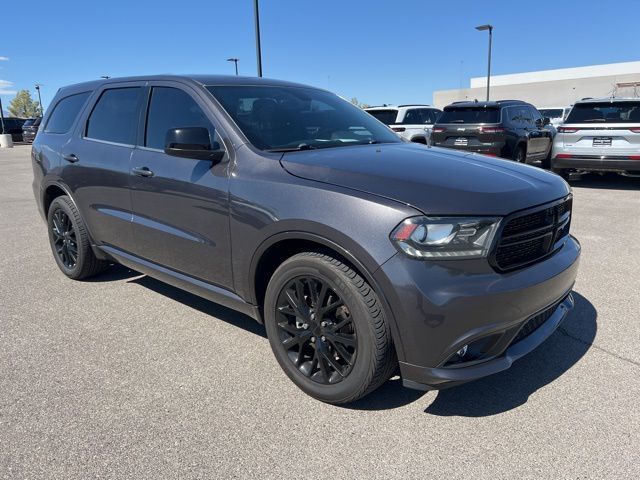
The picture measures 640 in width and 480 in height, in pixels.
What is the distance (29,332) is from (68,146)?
1.69m

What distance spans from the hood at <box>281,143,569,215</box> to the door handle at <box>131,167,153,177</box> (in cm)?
114

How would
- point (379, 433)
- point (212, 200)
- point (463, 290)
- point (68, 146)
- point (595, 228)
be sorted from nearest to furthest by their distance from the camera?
point (463, 290) < point (379, 433) < point (212, 200) < point (68, 146) < point (595, 228)

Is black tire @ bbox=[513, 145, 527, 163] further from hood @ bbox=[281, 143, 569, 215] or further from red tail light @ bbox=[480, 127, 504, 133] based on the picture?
hood @ bbox=[281, 143, 569, 215]

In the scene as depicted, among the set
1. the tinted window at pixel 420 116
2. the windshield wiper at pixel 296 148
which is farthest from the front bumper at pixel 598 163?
the windshield wiper at pixel 296 148

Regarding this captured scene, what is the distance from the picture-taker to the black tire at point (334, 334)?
2475 millimetres

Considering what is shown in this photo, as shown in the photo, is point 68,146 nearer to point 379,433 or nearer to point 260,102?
point 260,102

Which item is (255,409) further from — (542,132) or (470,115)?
(542,132)

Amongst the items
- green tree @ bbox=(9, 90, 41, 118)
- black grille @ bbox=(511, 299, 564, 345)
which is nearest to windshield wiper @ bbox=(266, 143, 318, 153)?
black grille @ bbox=(511, 299, 564, 345)

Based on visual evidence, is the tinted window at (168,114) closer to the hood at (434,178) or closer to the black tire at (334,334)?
the hood at (434,178)

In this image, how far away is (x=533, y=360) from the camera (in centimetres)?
322

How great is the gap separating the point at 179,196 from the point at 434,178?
5.48 feet

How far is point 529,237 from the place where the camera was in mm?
2584

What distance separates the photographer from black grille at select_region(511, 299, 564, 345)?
263 centimetres

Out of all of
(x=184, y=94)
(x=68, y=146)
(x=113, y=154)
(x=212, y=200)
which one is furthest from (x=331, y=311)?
(x=68, y=146)
